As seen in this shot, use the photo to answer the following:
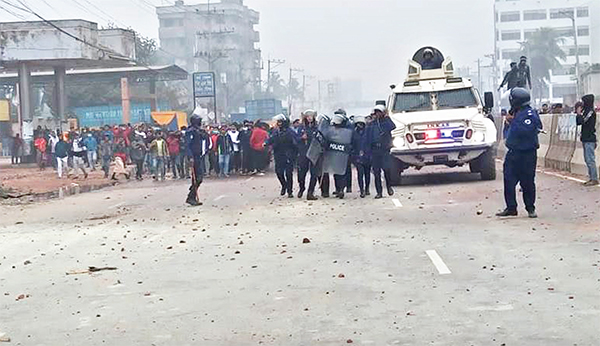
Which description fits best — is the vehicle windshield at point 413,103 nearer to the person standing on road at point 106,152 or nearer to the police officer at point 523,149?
the police officer at point 523,149

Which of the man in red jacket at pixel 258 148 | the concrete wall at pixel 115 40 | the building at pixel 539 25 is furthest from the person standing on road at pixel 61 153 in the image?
the building at pixel 539 25

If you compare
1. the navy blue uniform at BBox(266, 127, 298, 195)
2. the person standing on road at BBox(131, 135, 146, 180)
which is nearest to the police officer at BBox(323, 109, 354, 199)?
the navy blue uniform at BBox(266, 127, 298, 195)

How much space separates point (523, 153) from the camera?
15078 millimetres

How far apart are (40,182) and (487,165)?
680 inches

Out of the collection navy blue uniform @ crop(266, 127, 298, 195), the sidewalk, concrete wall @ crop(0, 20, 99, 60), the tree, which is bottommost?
the sidewalk

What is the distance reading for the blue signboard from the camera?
65188mm

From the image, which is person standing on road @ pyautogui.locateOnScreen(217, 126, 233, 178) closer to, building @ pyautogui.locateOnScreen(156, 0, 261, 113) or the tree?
the tree

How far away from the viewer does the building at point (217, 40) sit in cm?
13762

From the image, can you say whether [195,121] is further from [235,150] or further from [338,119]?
[235,150]

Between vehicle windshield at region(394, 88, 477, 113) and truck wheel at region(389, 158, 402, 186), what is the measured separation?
151cm

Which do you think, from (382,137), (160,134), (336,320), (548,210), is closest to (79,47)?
(160,134)

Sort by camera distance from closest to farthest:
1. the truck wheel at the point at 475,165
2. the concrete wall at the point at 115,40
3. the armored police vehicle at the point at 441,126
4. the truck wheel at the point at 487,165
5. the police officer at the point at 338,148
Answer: the police officer at the point at 338,148 → the armored police vehicle at the point at 441,126 → the truck wheel at the point at 487,165 → the truck wheel at the point at 475,165 → the concrete wall at the point at 115,40

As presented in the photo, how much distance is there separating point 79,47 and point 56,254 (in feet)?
123

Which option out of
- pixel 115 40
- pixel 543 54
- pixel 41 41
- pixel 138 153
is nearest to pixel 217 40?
pixel 543 54
